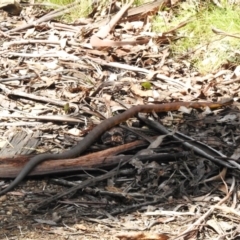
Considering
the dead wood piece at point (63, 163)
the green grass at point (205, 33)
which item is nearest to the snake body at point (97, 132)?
the dead wood piece at point (63, 163)

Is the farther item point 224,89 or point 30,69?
point 30,69

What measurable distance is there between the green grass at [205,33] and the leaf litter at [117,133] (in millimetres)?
103

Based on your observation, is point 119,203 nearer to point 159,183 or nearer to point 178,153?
point 159,183

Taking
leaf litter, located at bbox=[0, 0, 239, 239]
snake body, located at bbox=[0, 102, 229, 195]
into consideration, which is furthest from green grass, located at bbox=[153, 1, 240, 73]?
snake body, located at bbox=[0, 102, 229, 195]

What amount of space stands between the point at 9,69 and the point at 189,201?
234cm

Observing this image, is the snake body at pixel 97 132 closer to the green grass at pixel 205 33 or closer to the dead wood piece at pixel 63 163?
the dead wood piece at pixel 63 163

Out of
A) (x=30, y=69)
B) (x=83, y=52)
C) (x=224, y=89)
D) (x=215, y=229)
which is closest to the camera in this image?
(x=215, y=229)

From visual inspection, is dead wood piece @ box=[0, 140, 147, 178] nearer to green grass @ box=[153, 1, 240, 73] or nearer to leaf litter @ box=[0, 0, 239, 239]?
leaf litter @ box=[0, 0, 239, 239]

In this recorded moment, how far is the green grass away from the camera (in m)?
5.03

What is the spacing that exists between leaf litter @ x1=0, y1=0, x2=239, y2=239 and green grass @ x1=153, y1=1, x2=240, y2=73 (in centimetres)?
10

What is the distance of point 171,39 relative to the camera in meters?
5.40

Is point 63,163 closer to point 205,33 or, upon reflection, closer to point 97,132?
point 97,132

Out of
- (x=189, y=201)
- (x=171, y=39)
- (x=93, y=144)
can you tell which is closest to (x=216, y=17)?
(x=171, y=39)

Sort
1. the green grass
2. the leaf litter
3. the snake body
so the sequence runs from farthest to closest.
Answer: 1. the green grass
2. the snake body
3. the leaf litter
